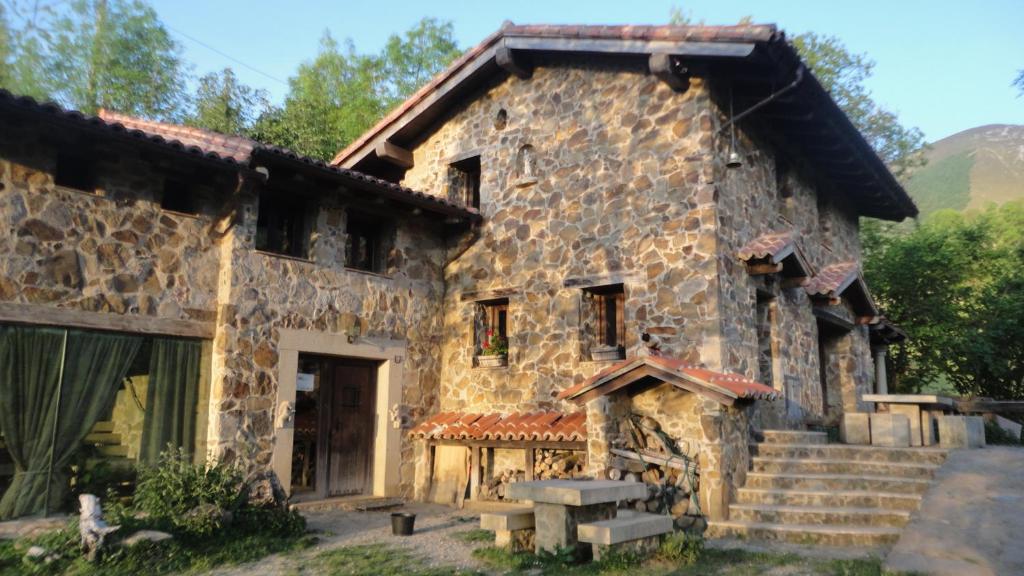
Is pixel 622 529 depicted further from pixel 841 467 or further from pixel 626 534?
pixel 841 467

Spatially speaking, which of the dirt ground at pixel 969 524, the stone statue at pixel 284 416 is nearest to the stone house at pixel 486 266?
the stone statue at pixel 284 416

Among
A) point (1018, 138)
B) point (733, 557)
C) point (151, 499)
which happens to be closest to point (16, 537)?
point (151, 499)

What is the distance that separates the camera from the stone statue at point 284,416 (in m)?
9.62

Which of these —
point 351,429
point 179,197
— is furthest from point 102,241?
point 351,429

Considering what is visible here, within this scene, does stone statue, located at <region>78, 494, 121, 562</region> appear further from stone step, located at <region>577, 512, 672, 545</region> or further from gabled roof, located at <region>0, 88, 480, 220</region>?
stone step, located at <region>577, 512, 672, 545</region>

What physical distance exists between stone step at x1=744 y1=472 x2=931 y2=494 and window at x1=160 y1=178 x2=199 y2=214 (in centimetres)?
784

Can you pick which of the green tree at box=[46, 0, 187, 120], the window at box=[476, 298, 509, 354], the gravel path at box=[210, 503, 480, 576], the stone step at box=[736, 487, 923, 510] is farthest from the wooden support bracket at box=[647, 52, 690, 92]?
the green tree at box=[46, 0, 187, 120]

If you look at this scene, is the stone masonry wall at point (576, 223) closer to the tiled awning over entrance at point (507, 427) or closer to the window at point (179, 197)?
the tiled awning over entrance at point (507, 427)

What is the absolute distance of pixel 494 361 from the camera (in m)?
11.7

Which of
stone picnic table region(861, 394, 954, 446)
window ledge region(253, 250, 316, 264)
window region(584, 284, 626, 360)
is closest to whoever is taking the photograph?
stone picnic table region(861, 394, 954, 446)

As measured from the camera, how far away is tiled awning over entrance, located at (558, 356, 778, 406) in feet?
25.7

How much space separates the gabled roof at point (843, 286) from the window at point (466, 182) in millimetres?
6040

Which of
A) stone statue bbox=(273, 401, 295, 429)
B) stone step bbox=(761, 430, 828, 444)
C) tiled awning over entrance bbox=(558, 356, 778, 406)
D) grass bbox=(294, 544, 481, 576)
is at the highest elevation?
tiled awning over entrance bbox=(558, 356, 778, 406)

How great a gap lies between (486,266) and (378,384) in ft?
8.75
